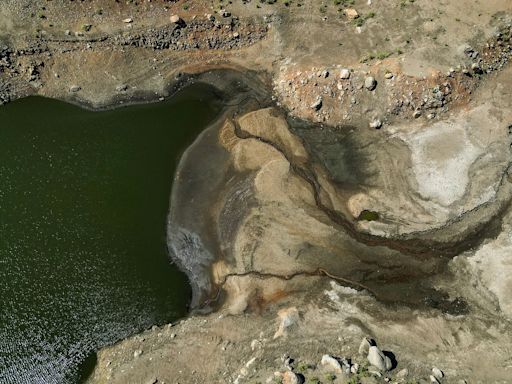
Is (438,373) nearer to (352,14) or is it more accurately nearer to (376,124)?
(376,124)


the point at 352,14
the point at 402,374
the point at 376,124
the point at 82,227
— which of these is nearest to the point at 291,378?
the point at 402,374

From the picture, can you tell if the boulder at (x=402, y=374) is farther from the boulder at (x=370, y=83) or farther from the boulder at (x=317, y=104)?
the boulder at (x=370, y=83)

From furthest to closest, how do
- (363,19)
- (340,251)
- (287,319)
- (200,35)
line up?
(200,35) < (363,19) < (340,251) < (287,319)

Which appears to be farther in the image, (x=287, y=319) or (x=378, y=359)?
(x=287, y=319)

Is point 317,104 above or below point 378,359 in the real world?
above

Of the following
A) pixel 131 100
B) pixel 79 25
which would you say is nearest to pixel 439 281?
pixel 131 100

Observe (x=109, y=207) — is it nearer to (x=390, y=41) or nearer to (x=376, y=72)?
(x=376, y=72)

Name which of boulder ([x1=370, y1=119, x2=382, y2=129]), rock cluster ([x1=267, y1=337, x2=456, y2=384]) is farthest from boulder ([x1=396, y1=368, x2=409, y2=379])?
boulder ([x1=370, y1=119, x2=382, y2=129])

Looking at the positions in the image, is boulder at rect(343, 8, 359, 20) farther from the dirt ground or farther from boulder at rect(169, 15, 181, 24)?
boulder at rect(169, 15, 181, 24)
